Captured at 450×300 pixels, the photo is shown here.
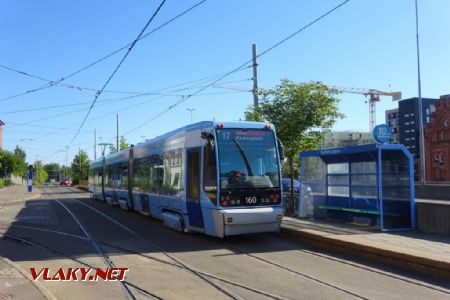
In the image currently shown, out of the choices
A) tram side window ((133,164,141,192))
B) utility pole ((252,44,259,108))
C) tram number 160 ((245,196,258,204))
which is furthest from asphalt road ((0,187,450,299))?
utility pole ((252,44,259,108))

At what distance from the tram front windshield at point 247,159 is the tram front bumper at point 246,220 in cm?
61

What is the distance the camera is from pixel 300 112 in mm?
18984

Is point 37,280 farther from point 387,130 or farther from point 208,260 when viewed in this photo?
point 387,130

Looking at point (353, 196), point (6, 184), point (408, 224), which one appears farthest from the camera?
point (6, 184)

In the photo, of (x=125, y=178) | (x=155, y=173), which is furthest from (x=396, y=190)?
(x=125, y=178)

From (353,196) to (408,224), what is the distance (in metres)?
2.31

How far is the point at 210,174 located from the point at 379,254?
174 inches

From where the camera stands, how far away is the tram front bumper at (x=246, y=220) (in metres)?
12.0

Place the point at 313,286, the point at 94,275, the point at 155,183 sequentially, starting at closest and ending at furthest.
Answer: the point at 313,286 → the point at 94,275 → the point at 155,183

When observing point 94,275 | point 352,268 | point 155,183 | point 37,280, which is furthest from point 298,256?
point 155,183

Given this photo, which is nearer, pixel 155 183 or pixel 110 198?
pixel 155 183

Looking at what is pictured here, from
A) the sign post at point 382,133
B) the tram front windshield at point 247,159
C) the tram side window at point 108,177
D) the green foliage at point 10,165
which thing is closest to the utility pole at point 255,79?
the sign post at point 382,133

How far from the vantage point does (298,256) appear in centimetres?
1099

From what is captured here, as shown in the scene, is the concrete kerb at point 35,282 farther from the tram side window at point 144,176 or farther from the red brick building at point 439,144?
the red brick building at point 439,144
